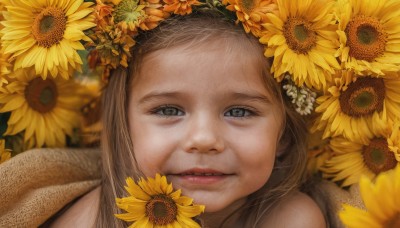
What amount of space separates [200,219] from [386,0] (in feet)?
3.29

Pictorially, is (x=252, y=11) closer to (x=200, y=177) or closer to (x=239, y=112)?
(x=239, y=112)

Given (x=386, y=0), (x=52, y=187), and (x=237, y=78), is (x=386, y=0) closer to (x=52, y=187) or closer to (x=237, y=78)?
(x=237, y=78)

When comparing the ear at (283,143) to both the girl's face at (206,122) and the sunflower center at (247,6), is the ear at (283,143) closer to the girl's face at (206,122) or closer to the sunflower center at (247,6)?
the girl's face at (206,122)

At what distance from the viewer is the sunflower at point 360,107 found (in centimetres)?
239

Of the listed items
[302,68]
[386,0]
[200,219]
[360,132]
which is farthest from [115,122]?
[386,0]

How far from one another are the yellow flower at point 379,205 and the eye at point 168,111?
76 cm

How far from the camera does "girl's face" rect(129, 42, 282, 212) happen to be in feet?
7.28

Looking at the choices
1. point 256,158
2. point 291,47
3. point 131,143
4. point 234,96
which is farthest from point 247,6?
point 131,143

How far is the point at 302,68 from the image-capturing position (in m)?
2.25

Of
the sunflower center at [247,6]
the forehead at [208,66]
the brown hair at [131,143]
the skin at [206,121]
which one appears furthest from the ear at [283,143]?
the sunflower center at [247,6]

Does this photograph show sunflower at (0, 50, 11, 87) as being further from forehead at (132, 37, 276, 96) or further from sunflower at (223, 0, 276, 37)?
sunflower at (223, 0, 276, 37)

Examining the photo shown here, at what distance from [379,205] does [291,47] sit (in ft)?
2.40

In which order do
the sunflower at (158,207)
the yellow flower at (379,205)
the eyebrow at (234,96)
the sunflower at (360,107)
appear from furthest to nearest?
the sunflower at (360,107) → the eyebrow at (234,96) → the sunflower at (158,207) → the yellow flower at (379,205)

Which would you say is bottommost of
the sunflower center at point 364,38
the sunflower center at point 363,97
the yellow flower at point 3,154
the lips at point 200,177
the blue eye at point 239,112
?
the lips at point 200,177
